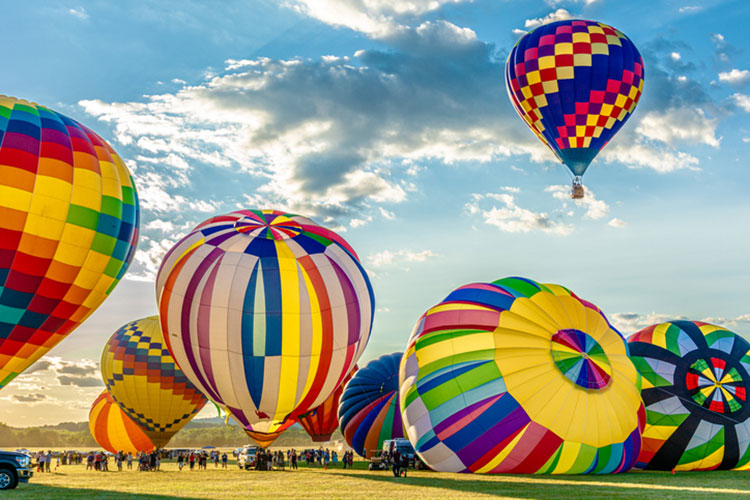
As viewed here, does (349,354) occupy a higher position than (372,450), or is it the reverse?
(349,354)

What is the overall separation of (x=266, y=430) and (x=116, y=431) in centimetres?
2262

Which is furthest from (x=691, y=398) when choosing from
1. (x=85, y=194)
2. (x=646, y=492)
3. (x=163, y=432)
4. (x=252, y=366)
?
(x=163, y=432)

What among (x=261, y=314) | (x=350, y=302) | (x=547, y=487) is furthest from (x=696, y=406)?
(x=261, y=314)

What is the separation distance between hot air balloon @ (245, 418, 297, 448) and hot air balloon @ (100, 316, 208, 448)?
13439mm

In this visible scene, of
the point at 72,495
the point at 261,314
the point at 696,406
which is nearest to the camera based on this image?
the point at 72,495

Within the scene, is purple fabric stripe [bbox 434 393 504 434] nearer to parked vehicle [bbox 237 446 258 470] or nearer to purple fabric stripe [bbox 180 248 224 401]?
purple fabric stripe [bbox 180 248 224 401]

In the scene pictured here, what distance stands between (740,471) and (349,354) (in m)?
12.2

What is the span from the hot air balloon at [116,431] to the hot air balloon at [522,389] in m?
24.6

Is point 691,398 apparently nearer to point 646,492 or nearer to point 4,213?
point 646,492

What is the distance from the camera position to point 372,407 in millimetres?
26516

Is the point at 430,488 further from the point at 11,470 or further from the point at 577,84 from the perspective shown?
the point at 577,84

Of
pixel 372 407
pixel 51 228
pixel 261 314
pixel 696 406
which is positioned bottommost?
pixel 372 407

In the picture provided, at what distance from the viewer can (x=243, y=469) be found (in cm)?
2647

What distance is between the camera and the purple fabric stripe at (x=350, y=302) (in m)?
19.3
